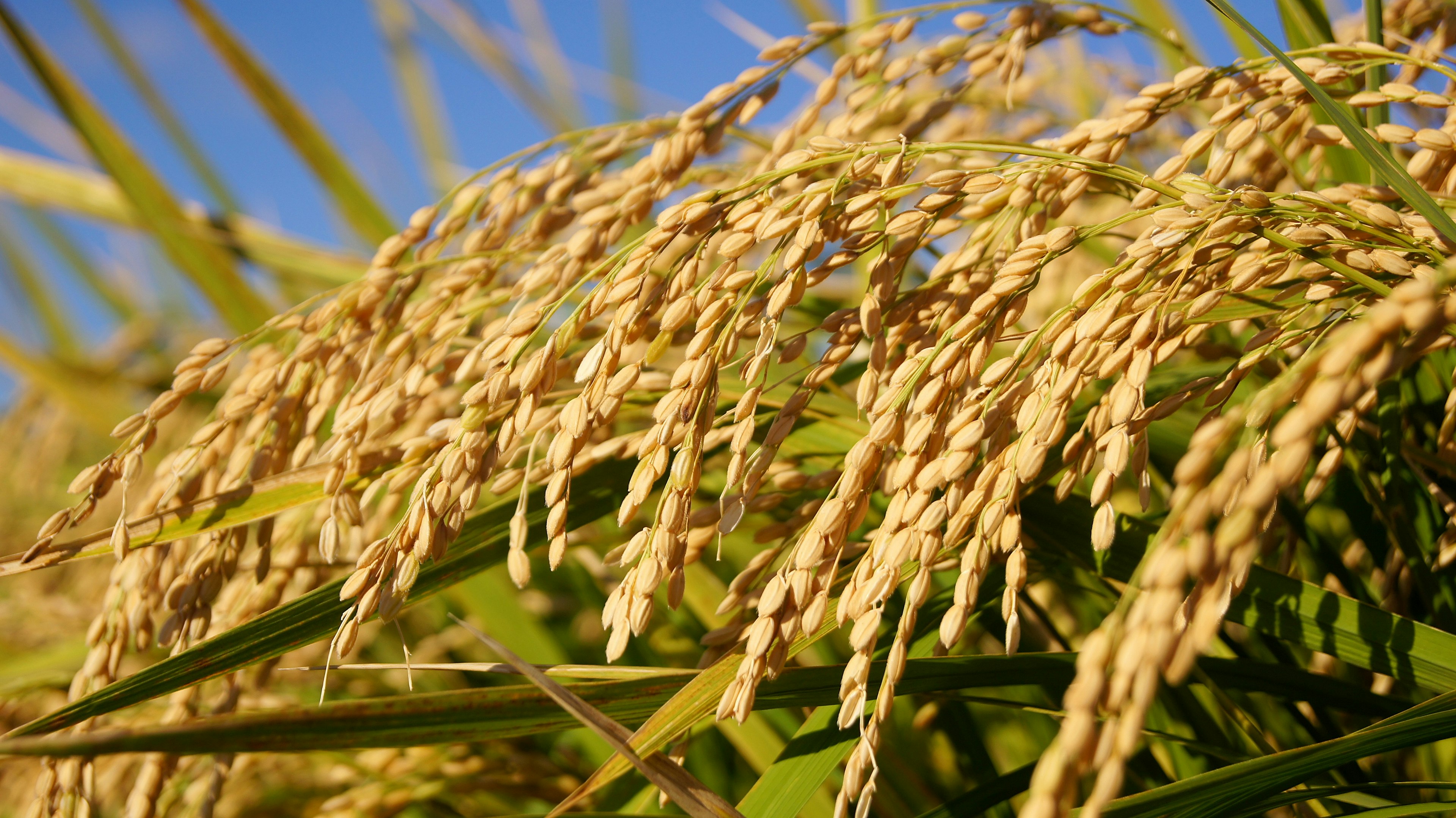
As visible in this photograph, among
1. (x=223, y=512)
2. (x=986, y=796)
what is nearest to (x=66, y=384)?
(x=223, y=512)

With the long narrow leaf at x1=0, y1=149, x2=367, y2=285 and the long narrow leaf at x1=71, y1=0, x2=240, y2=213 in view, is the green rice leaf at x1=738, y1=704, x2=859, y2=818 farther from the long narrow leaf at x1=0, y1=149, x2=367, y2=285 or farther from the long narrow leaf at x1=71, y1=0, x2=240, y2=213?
the long narrow leaf at x1=71, y1=0, x2=240, y2=213

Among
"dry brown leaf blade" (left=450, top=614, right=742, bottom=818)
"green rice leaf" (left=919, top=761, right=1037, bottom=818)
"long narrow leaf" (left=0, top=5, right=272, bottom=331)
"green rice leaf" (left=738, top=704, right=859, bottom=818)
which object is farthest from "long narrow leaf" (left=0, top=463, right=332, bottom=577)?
"long narrow leaf" (left=0, top=5, right=272, bottom=331)

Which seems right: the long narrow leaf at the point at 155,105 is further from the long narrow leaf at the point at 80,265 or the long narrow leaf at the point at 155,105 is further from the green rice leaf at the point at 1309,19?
the green rice leaf at the point at 1309,19

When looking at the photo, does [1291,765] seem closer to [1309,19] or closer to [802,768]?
[802,768]

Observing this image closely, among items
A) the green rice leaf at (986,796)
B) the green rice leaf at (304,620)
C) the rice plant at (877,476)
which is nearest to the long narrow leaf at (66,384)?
the rice plant at (877,476)

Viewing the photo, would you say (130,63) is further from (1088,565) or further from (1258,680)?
(1258,680)

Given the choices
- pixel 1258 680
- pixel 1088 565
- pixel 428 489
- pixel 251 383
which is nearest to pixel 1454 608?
pixel 1258 680
